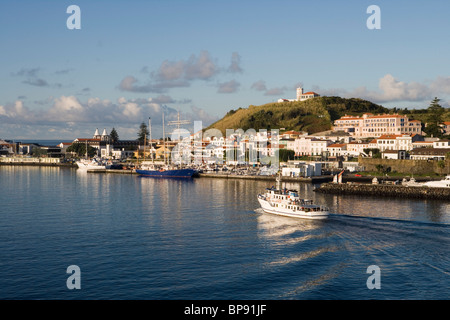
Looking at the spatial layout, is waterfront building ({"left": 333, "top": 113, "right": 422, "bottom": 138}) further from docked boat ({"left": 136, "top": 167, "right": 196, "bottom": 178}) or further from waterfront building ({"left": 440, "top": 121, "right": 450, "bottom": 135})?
docked boat ({"left": 136, "top": 167, "right": 196, "bottom": 178})

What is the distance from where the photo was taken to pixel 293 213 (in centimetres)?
3691

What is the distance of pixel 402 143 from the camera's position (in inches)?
3342

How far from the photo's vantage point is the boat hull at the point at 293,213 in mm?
35000

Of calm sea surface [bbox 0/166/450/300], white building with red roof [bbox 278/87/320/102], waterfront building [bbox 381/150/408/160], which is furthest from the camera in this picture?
white building with red roof [bbox 278/87/320/102]

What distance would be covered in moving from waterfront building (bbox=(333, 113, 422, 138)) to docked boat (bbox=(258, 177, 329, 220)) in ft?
226

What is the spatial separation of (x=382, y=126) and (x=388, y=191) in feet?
182

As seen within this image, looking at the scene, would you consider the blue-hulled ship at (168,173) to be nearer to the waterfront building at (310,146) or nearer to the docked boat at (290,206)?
the waterfront building at (310,146)

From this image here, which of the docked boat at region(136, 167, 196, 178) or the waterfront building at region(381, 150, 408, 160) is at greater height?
the waterfront building at region(381, 150, 408, 160)

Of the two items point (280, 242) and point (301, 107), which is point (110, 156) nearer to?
point (301, 107)

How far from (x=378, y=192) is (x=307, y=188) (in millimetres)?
11416

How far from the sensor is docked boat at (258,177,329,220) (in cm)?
3528

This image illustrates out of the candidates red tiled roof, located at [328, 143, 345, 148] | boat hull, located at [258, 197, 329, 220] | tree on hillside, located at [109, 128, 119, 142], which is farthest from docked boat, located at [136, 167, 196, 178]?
tree on hillside, located at [109, 128, 119, 142]

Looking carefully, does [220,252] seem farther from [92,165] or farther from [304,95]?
[304,95]
